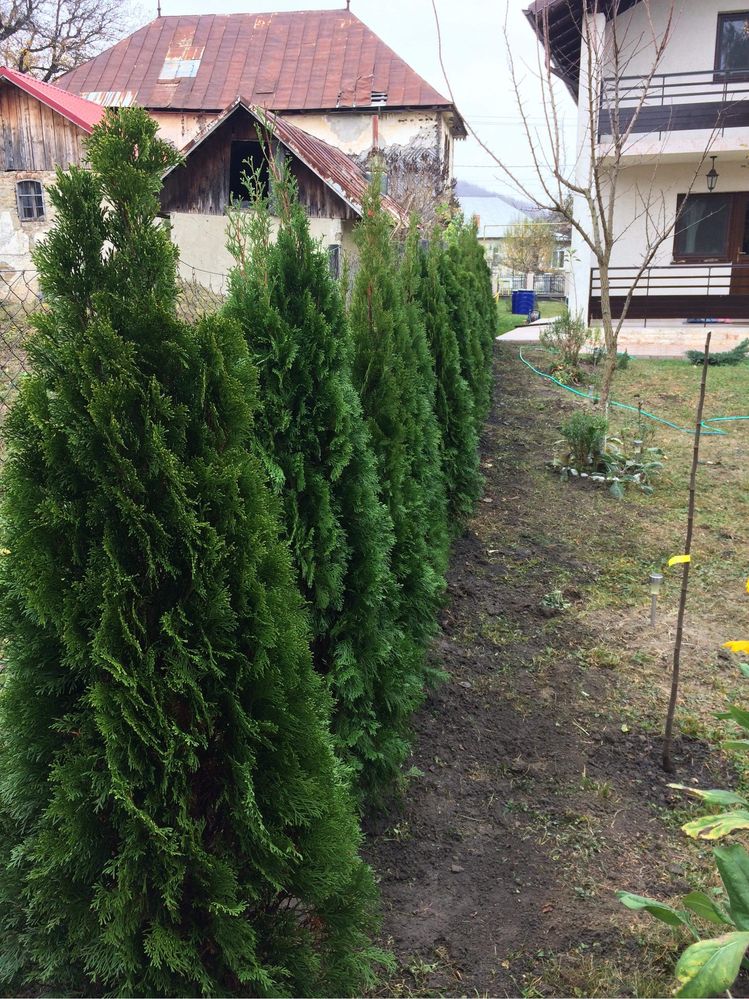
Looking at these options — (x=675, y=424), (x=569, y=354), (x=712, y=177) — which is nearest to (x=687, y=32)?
(x=712, y=177)

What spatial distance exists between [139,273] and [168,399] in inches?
13.5

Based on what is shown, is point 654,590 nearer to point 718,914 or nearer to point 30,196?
point 718,914

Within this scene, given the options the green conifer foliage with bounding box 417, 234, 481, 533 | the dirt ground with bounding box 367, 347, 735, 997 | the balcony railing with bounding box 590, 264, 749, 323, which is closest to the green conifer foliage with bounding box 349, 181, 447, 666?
the dirt ground with bounding box 367, 347, 735, 997

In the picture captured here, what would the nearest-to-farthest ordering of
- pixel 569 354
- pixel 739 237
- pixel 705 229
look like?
pixel 569 354
pixel 739 237
pixel 705 229

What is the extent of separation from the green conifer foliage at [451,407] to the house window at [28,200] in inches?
682

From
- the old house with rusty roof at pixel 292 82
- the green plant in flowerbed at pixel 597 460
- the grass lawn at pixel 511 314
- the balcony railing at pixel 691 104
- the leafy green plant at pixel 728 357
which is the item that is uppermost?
the old house with rusty roof at pixel 292 82

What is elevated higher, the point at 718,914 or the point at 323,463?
the point at 323,463

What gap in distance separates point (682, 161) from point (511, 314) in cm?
1185

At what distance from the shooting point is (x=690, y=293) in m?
17.3

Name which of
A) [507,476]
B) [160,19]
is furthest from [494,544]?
[160,19]

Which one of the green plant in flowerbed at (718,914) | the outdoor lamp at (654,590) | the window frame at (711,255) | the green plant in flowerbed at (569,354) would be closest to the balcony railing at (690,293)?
the window frame at (711,255)

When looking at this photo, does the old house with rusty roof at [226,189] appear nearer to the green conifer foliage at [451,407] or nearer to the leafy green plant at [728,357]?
the leafy green plant at [728,357]

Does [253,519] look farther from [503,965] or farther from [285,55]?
[285,55]

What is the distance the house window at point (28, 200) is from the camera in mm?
19609
